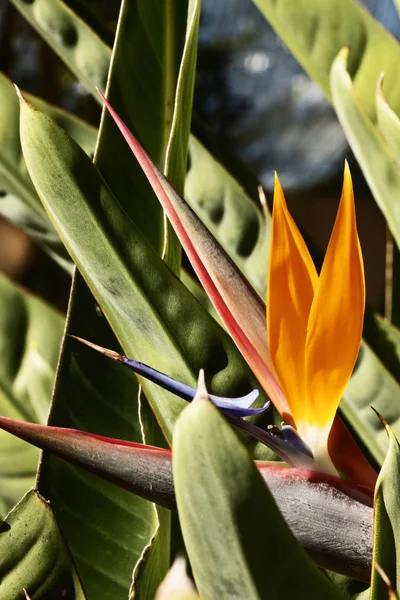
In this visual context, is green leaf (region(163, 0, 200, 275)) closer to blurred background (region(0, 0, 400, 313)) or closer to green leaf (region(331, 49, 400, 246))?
green leaf (region(331, 49, 400, 246))

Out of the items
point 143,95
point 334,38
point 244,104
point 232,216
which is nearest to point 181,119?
point 143,95

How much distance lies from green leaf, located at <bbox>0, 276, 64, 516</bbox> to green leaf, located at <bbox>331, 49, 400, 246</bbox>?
0.35 m

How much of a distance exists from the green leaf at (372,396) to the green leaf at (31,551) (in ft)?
0.99

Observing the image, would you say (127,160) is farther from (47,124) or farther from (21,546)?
(21,546)

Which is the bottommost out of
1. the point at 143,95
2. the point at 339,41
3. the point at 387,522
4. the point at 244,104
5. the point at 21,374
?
the point at 387,522

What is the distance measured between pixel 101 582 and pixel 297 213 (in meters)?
1.50

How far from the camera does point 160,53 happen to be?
0.61m

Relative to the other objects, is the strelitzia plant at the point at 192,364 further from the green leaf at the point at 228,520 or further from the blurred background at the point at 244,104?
the blurred background at the point at 244,104

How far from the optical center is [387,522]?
289 mm

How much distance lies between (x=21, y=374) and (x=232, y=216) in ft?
0.90

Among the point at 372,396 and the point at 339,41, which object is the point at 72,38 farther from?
the point at 372,396

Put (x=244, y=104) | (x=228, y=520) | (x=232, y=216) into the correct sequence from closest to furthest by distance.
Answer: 1. (x=228, y=520)
2. (x=232, y=216)
3. (x=244, y=104)

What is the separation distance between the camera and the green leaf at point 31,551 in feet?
1.35

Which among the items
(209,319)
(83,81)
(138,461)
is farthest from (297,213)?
(138,461)
